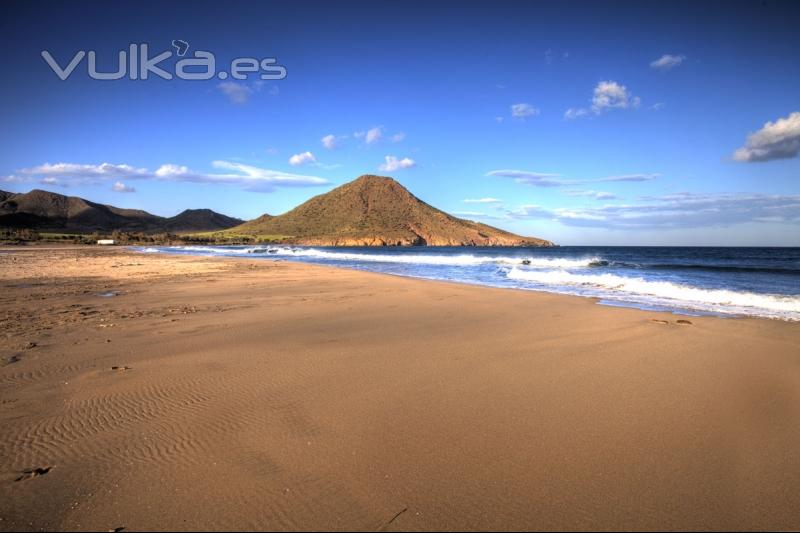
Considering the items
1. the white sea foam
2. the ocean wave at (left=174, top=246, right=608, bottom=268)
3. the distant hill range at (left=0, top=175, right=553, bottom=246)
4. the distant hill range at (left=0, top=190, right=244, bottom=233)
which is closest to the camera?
the white sea foam

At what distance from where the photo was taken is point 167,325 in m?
8.20

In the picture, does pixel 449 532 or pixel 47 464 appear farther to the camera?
pixel 47 464

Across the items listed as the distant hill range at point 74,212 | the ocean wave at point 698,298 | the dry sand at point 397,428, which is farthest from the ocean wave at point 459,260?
the distant hill range at point 74,212

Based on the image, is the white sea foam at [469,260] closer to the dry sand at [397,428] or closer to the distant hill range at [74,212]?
the dry sand at [397,428]

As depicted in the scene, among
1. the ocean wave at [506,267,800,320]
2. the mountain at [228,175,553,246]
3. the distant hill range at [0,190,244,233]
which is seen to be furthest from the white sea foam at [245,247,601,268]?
the distant hill range at [0,190,244,233]

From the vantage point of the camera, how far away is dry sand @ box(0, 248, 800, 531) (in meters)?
2.65

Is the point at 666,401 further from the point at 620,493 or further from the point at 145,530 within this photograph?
the point at 145,530

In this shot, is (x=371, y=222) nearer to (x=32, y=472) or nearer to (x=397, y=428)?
(x=397, y=428)

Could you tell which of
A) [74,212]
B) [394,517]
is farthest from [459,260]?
[74,212]

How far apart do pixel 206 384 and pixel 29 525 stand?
8.02 feet

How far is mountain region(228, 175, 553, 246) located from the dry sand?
106 metres

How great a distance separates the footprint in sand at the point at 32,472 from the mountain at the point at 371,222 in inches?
4292

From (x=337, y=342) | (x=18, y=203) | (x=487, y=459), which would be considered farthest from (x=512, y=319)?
(x=18, y=203)

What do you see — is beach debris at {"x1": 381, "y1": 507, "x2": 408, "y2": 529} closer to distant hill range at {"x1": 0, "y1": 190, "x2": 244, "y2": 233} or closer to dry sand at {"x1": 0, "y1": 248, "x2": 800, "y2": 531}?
dry sand at {"x1": 0, "y1": 248, "x2": 800, "y2": 531}
